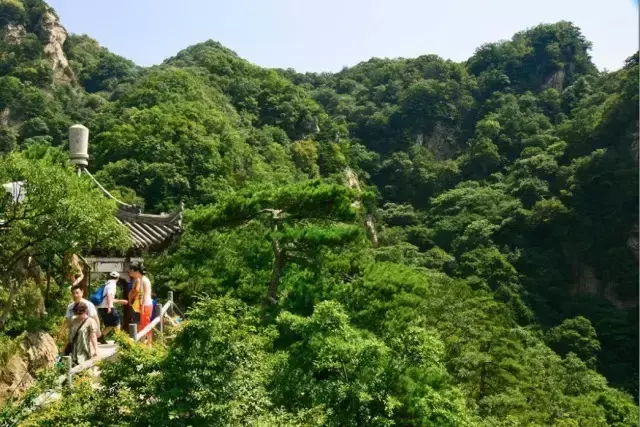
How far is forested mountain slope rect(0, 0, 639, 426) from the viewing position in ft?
35.0

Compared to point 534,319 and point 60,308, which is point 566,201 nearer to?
point 534,319

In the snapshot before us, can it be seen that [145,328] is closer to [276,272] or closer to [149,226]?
[149,226]

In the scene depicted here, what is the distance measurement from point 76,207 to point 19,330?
2242mm

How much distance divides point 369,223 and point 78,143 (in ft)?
129

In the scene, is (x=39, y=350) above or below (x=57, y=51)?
below

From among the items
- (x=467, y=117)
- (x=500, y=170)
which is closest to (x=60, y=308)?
(x=500, y=170)

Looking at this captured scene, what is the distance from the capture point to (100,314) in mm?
10359

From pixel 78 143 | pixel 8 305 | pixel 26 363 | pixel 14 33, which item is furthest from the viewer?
pixel 14 33

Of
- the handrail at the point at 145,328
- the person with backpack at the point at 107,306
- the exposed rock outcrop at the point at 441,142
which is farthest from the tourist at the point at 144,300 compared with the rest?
the exposed rock outcrop at the point at 441,142

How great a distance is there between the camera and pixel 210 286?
17.8 metres

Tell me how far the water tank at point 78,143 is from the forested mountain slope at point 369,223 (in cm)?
72

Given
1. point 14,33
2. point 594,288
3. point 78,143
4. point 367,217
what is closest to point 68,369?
point 78,143

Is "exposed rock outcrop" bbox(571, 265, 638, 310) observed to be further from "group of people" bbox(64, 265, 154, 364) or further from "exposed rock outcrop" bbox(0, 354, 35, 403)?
"exposed rock outcrop" bbox(0, 354, 35, 403)

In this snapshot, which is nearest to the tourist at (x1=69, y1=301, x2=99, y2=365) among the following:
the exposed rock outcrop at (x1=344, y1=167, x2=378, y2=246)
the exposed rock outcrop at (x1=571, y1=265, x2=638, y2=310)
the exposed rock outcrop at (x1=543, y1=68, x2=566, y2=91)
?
the exposed rock outcrop at (x1=344, y1=167, x2=378, y2=246)
